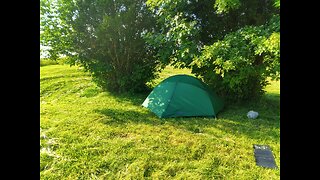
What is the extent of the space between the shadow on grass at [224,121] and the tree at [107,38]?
2.99 metres

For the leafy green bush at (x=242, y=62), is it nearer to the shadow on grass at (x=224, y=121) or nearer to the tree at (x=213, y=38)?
the tree at (x=213, y=38)

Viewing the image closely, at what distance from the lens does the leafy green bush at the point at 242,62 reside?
5.94 meters

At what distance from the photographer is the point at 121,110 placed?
23.9ft

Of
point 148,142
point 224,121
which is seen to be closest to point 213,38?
point 224,121

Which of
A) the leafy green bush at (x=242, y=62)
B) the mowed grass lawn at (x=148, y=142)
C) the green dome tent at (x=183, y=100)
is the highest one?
the leafy green bush at (x=242, y=62)

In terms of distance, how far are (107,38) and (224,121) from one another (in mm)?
5430

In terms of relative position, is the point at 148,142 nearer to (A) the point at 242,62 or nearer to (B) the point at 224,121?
(B) the point at 224,121

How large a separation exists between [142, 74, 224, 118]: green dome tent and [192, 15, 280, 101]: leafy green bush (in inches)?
29.1

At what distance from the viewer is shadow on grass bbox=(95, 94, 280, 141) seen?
5668 millimetres

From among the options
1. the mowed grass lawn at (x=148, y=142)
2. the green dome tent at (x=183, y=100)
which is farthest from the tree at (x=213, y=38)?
the mowed grass lawn at (x=148, y=142)

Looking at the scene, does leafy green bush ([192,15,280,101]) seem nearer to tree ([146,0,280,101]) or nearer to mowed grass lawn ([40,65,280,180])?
tree ([146,0,280,101])

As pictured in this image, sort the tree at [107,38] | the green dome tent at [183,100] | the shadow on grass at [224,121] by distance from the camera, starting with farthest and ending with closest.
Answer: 1. the tree at [107,38]
2. the green dome tent at [183,100]
3. the shadow on grass at [224,121]
